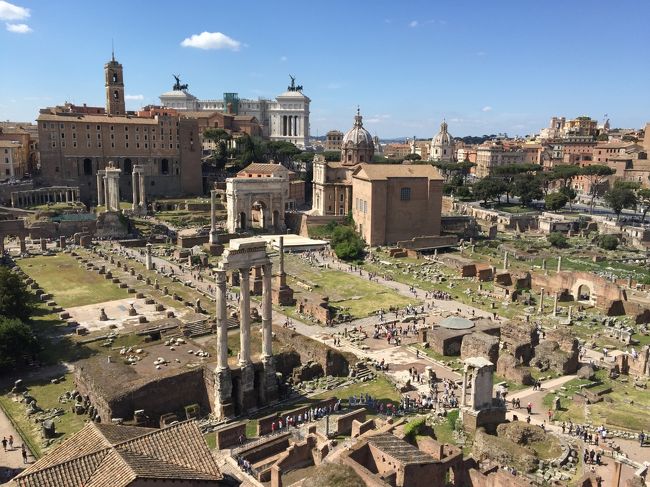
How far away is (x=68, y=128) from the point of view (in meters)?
77.8

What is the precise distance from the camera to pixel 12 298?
31766 mm

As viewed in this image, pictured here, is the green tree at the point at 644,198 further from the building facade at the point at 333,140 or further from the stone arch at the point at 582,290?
the building facade at the point at 333,140

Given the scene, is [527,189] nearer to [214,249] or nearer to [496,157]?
[496,157]

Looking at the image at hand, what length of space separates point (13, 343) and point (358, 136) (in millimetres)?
57928

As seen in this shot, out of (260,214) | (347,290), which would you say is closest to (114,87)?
(260,214)

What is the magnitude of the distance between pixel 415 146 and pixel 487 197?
76011mm

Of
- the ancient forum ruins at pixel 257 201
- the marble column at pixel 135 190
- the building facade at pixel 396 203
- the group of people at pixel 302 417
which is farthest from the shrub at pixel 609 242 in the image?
the marble column at pixel 135 190

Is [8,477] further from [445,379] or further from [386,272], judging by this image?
[386,272]

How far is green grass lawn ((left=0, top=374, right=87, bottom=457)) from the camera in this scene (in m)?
21.8

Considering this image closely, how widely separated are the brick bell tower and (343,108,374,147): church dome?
37780 millimetres

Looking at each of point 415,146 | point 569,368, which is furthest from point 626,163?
point 569,368

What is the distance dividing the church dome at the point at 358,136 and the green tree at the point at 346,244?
72.5 feet

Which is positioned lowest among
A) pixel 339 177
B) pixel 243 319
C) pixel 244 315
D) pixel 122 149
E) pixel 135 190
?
pixel 243 319

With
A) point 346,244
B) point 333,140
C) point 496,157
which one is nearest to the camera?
point 346,244
